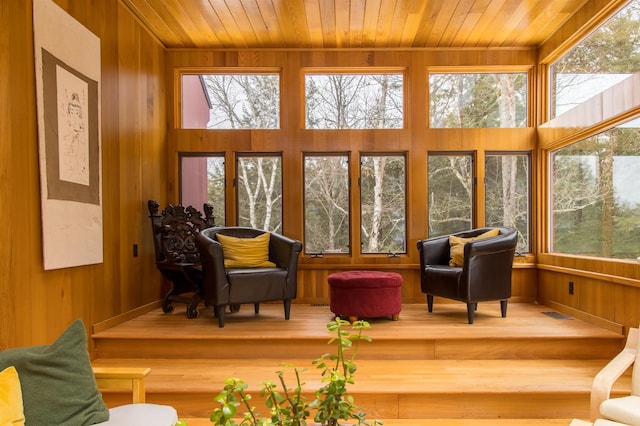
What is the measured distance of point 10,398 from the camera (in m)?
1.72

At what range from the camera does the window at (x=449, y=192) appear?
5.37 m

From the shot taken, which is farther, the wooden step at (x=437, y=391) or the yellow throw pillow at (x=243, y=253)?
the yellow throw pillow at (x=243, y=253)

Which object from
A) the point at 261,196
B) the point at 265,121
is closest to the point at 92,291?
the point at 261,196

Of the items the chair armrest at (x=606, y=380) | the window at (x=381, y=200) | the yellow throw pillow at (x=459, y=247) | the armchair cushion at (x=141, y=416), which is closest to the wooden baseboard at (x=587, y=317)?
the yellow throw pillow at (x=459, y=247)

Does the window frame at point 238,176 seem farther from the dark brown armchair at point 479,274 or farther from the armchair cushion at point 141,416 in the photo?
the armchair cushion at point 141,416

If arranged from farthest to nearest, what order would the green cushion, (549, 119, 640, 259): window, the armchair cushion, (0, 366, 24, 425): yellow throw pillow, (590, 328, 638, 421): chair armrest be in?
(549, 119, 640, 259): window, (590, 328, 638, 421): chair armrest, the armchair cushion, the green cushion, (0, 366, 24, 425): yellow throw pillow

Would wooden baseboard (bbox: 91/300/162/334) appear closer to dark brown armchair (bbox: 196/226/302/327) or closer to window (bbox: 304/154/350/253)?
dark brown armchair (bbox: 196/226/302/327)

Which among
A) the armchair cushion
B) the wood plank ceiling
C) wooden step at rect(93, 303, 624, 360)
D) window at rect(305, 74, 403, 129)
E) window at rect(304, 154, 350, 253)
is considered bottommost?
wooden step at rect(93, 303, 624, 360)

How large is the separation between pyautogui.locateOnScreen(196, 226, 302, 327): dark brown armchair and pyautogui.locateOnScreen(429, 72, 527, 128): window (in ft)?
7.99

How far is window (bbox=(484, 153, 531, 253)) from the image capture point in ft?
17.5

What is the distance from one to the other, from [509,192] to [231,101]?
11.1 ft

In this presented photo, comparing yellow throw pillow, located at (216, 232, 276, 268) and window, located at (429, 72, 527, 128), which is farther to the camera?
window, located at (429, 72, 527, 128)

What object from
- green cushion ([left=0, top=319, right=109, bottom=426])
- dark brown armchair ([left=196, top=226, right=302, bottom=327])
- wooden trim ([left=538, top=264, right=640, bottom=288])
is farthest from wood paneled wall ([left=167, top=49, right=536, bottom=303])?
green cushion ([left=0, top=319, right=109, bottom=426])

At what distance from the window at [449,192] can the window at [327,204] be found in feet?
3.23
